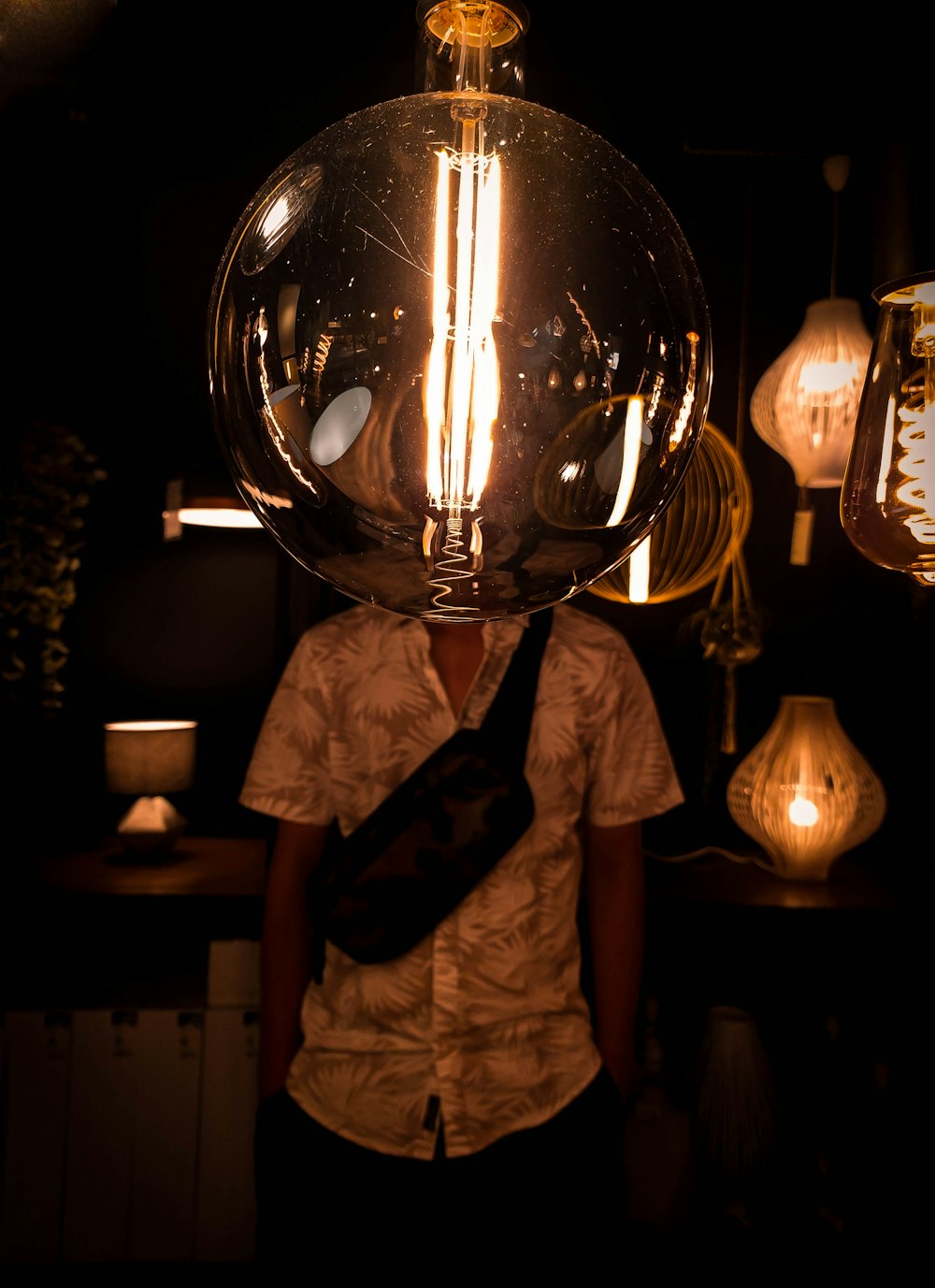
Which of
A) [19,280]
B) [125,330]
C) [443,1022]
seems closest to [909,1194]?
[443,1022]

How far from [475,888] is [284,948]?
408mm

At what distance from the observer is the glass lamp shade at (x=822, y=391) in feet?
6.52

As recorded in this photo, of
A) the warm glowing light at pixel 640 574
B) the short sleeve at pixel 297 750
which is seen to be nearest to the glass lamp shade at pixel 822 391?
the warm glowing light at pixel 640 574

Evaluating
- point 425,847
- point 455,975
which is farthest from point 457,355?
point 455,975

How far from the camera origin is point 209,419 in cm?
271

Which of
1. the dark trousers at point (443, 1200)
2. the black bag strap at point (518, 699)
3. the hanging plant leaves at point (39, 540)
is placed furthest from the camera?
the hanging plant leaves at point (39, 540)

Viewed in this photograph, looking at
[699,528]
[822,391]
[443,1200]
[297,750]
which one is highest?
[822,391]

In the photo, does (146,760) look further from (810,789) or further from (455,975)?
(810,789)

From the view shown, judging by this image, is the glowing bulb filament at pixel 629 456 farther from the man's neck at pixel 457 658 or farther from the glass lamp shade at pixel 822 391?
the glass lamp shade at pixel 822 391

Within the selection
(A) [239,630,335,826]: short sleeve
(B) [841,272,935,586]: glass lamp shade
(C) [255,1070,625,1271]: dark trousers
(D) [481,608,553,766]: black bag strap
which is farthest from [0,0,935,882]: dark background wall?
(B) [841,272,935,586]: glass lamp shade

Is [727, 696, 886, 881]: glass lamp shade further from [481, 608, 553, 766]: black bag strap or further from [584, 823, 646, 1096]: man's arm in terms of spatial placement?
[481, 608, 553, 766]: black bag strap

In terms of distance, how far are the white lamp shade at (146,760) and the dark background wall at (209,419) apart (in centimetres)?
24

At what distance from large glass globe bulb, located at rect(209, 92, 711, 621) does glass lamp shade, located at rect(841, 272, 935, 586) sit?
0.37m

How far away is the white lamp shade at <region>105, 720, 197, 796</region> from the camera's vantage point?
245 cm
